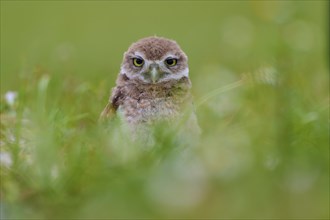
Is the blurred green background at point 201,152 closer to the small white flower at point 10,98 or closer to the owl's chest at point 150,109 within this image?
the small white flower at point 10,98

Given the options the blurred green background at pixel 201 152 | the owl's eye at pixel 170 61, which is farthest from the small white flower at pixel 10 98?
the owl's eye at pixel 170 61

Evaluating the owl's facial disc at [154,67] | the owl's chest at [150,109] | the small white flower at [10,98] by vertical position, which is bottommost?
the owl's chest at [150,109]

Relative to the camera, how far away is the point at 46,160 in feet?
12.4

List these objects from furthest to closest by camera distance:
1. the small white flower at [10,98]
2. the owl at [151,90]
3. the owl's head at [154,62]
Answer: the owl's head at [154,62]
the small white flower at [10,98]
the owl at [151,90]

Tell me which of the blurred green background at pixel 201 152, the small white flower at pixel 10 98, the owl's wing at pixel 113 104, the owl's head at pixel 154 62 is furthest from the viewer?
the owl's head at pixel 154 62

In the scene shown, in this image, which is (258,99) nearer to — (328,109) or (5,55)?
(328,109)

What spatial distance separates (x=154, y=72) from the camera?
5242 mm

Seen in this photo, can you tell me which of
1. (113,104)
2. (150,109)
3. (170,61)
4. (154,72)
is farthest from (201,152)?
(170,61)

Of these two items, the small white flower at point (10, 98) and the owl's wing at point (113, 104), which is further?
the small white flower at point (10, 98)

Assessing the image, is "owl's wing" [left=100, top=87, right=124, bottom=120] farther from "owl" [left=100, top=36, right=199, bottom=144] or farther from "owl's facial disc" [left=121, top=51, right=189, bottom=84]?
"owl's facial disc" [left=121, top=51, right=189, bottom=84]

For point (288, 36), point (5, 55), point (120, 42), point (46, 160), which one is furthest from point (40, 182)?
point (120, 42)

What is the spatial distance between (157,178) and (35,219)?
466 millimetres

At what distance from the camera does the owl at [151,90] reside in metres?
4.80

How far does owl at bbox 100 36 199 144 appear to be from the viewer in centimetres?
480
